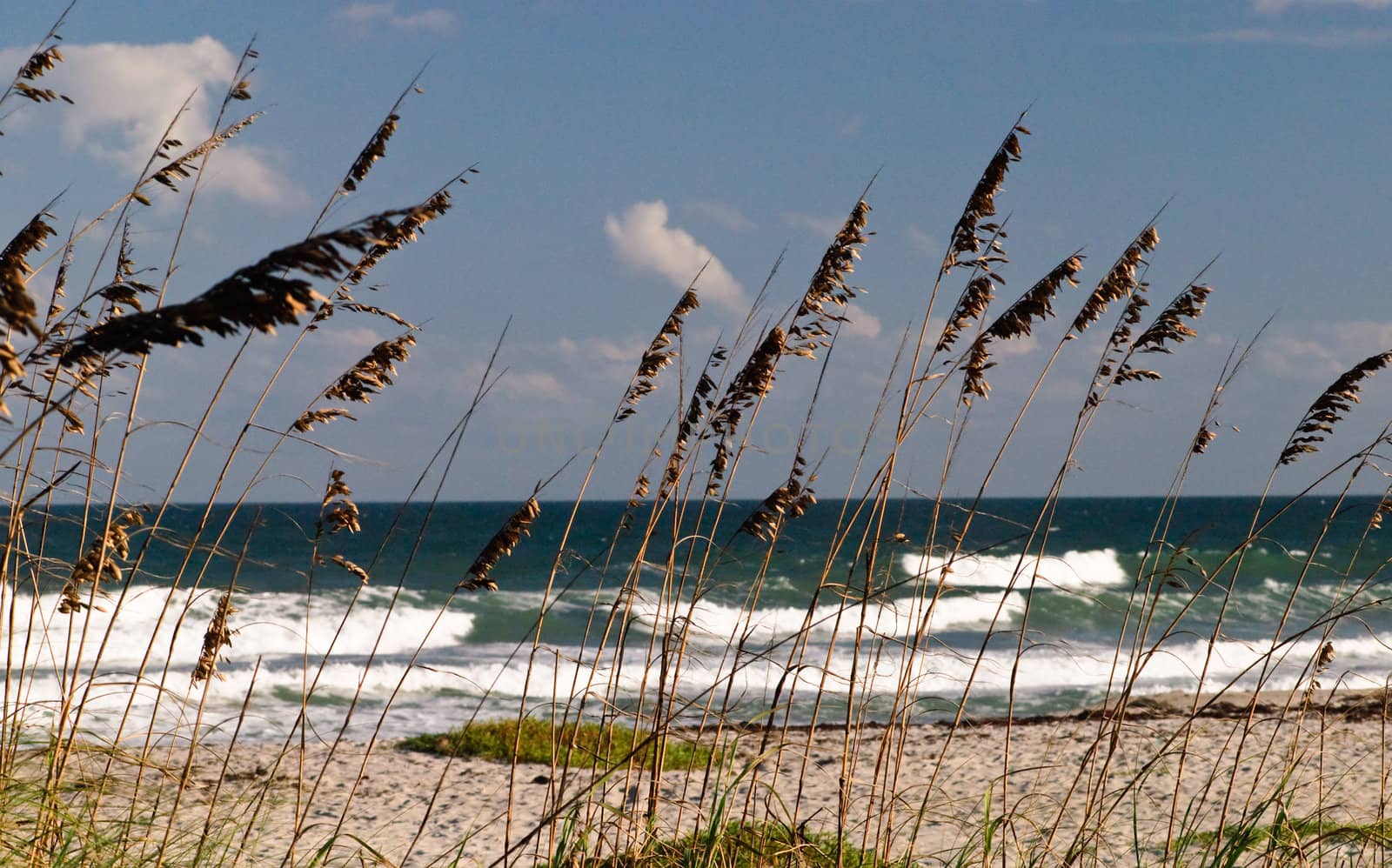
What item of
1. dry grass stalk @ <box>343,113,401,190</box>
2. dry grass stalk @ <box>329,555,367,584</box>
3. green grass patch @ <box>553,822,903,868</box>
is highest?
dry grass stalk @ <box>343,113,401,190</box>

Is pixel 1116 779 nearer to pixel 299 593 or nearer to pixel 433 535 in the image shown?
pixel 299 593

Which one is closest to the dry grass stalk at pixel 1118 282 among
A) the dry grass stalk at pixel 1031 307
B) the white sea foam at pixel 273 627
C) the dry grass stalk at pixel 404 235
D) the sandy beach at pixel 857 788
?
the dry grass stalk at pixel 1031 307

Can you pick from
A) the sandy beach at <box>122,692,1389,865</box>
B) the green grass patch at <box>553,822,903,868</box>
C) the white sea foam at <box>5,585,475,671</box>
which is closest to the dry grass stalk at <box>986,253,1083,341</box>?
the green grass patch at <box>553,822,903,868</box>

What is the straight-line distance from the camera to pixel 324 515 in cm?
269

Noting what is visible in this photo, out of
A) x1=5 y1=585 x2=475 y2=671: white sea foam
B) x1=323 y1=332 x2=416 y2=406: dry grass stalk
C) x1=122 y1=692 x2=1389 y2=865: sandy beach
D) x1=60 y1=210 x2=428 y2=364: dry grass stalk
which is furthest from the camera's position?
x1=5 y1=585 x2=475 y2=671: white sea foam

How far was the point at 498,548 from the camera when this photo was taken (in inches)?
99.5

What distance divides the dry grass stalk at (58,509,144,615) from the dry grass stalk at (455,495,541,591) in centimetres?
91

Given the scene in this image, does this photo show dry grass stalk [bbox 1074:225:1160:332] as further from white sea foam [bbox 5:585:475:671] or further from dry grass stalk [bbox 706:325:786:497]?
white sea foam [bbox 5:585:475:671]

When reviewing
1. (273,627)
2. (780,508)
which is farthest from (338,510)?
(273,627)

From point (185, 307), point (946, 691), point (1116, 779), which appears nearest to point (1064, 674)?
point (946, 691)

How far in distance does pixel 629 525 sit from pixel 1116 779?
6884 mm

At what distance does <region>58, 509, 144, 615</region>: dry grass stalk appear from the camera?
2.78 metres

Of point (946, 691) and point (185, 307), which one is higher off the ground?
point (185, 307)

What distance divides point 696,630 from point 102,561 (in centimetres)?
164
